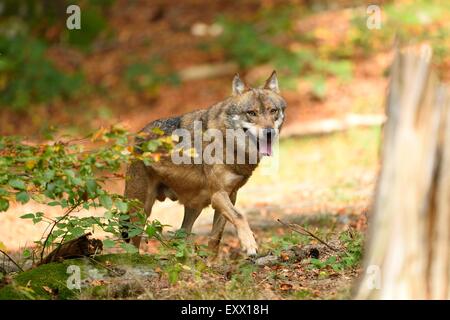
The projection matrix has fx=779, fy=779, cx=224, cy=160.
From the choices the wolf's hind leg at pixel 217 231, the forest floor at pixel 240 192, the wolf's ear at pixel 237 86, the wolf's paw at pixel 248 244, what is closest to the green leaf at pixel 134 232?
the forest floor at pixel 240 192

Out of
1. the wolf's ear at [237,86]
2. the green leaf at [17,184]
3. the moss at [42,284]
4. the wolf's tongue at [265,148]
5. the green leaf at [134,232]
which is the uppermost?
the wolf's ear at [237,86]

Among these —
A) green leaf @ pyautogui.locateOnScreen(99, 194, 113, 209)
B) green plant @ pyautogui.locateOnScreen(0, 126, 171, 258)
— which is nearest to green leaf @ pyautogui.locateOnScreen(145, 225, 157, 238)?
A: green plant @ pyautogui.locateOnScreen(0, 126, 171, 258)

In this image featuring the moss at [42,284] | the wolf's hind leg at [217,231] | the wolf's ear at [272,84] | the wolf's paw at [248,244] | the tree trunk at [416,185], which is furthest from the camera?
the wolf's ear at [272,84]

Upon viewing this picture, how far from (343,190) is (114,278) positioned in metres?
6.13

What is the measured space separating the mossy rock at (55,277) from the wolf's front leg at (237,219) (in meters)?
0.95

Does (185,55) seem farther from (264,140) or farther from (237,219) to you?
(237,219)

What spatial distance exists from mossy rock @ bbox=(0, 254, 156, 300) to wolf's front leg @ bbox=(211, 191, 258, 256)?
95cm

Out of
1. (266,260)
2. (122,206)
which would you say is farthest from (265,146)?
(122,206)

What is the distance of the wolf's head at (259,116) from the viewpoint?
8234mm

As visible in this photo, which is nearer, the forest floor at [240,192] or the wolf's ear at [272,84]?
the forest floor at [240,192]

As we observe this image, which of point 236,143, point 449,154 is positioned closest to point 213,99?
point 236,143

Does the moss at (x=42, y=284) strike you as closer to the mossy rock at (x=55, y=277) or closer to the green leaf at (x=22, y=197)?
the mossy rock at (x=55, y=277)

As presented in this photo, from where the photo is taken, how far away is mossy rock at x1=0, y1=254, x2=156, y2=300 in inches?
244
